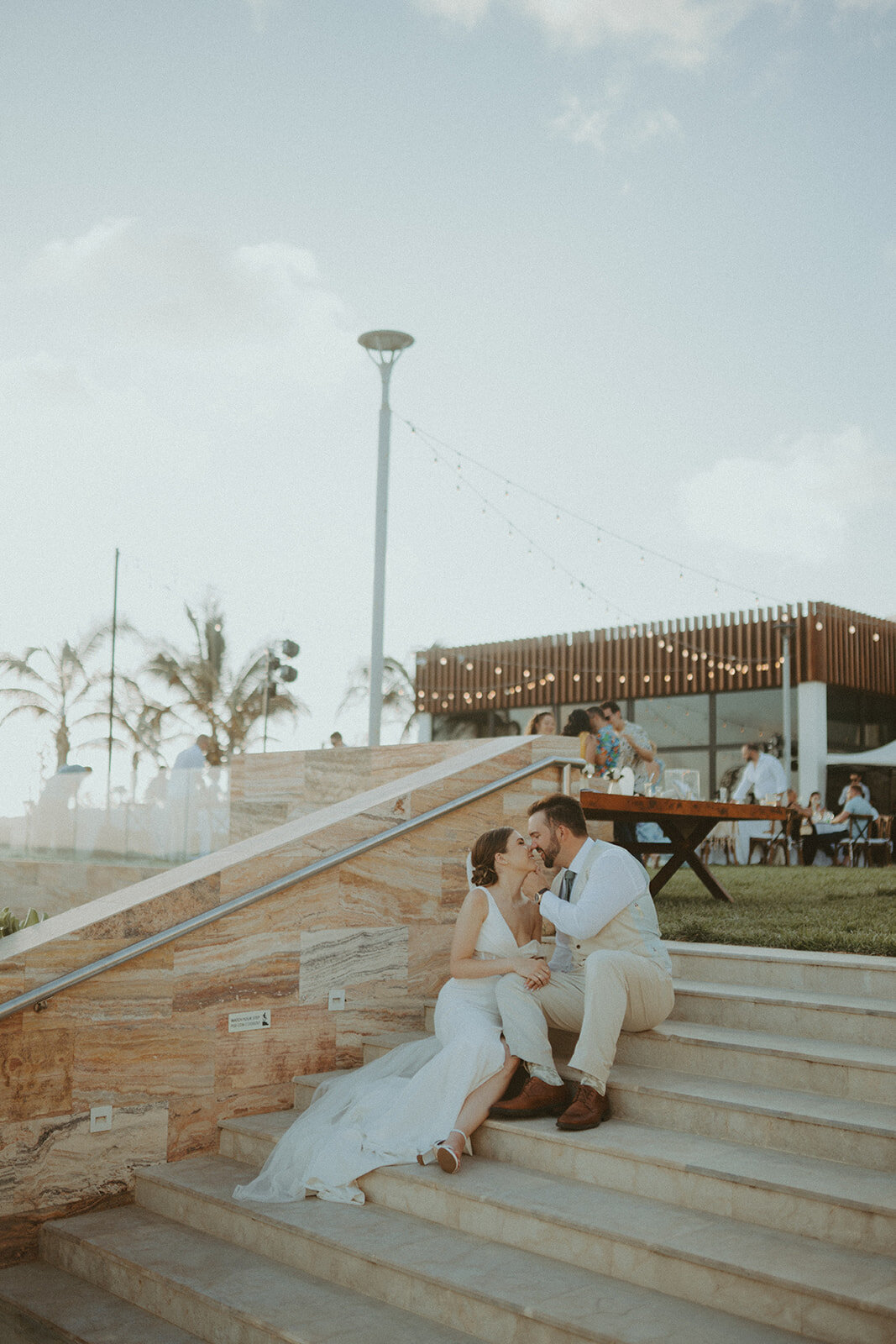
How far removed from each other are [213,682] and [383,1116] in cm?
2246

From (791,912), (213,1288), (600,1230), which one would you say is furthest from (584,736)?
(213,1288)

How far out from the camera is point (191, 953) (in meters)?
4.71

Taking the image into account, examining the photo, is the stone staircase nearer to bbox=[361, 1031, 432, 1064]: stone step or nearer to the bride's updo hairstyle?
bbox=[361, 1031, 432, 1064]: stone step

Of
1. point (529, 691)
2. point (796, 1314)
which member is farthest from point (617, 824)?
point (529, 691)

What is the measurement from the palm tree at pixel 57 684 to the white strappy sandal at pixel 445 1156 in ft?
75.0

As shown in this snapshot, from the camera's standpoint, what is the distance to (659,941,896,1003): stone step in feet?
15.3

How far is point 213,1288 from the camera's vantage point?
3545mm

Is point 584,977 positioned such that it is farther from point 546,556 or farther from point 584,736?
point 546,556

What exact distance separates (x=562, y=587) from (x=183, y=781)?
10981 mm

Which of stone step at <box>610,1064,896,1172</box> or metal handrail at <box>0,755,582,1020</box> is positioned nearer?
stone step at <box>610,1064,896,1172</box>

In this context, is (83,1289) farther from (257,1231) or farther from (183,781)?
(183,781)

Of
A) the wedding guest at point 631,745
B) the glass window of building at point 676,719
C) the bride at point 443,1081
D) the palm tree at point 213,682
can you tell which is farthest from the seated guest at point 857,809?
the palm tree at point 213,682

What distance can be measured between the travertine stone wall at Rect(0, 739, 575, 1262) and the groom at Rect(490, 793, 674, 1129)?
3.48ft

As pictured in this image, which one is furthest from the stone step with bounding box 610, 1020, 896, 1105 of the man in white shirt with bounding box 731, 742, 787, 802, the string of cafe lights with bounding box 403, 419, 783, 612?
the string of cafe lights with bounding box 403, 419, 783, 612
